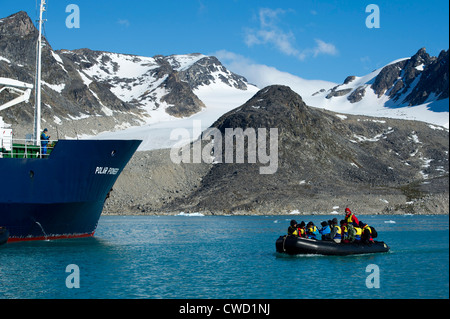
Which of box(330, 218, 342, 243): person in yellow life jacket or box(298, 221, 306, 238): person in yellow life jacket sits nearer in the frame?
box(330, 218, 342, 243): person in yellow life jacket

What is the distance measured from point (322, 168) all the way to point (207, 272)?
95850mm

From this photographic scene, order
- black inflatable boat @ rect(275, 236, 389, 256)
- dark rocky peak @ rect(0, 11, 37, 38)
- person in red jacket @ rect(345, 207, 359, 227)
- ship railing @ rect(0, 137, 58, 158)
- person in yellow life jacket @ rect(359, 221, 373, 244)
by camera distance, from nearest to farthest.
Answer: black inflatable boat @ rect(275, 236, 389, 256) → person in red jacket @ rect(345, 207, 359, 227) → person in yellow life jacket @ rect(359, 221, 373, 244) → ship railing @ rect(0, 137, 58, 158) → dark rocky peak @ rect(0, 11, 37, 38)

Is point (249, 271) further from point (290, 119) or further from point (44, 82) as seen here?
point (44, 82)

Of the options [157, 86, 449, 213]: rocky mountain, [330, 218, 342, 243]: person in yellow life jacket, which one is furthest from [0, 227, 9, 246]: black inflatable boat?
[157, 86, 449, 213]: rocky mountain

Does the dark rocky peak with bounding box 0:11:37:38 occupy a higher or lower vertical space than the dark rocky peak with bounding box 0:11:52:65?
higher

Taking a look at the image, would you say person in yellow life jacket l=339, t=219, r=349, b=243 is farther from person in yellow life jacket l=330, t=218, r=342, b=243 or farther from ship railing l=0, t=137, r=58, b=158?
ship railing l=0, t=137, r=58, b=158

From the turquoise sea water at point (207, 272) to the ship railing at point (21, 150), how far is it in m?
6.31

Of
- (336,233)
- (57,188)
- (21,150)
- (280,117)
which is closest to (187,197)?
(280,117)

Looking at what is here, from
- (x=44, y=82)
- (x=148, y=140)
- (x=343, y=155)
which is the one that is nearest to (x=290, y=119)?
(x=343, y=155)

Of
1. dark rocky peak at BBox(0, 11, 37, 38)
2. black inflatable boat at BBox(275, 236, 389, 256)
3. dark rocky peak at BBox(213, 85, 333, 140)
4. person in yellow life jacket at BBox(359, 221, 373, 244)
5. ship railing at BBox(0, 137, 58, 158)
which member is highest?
dark rocky peak at BBox(0, 11, 37, 38)

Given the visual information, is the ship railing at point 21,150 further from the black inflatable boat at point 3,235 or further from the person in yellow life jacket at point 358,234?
the person in yellow life jacket at point 358,234

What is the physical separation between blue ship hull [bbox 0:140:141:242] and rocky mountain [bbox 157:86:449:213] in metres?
63.8

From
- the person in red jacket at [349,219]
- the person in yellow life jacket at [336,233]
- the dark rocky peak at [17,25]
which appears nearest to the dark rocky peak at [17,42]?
the dark rocky peak at [17,25]

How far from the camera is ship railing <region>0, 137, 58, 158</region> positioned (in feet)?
126
